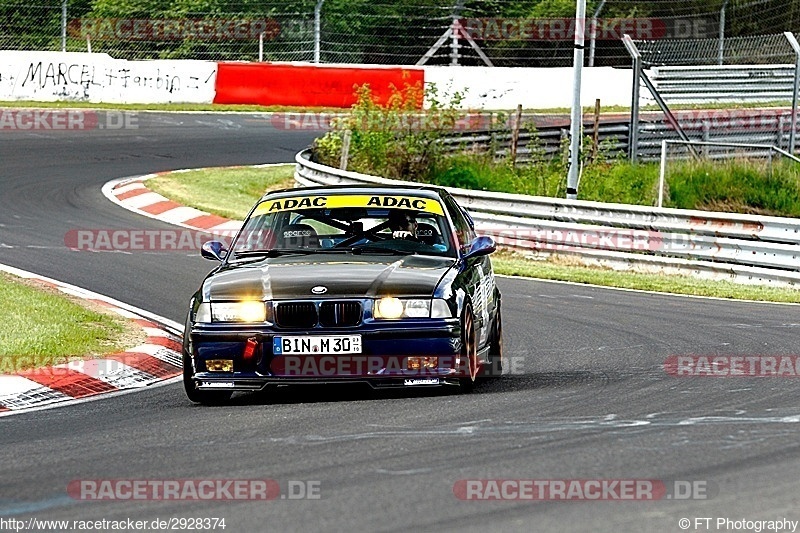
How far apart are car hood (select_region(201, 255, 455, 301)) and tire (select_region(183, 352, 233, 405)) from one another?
44 cm

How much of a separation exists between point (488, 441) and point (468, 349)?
1.97 meters

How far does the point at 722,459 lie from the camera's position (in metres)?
6.40

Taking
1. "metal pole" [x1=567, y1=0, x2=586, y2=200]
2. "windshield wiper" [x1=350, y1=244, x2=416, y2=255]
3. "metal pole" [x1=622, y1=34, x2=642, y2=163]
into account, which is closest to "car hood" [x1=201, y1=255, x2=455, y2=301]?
"windshield wiper" [x1=350, y1=244, x2=416, y2=255]

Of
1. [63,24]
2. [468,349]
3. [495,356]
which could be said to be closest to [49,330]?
[495,356]

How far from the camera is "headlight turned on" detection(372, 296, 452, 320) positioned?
880 centimetres

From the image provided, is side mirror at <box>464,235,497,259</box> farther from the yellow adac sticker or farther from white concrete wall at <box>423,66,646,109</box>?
white concrete wall at <box>423,66,646,109</box>

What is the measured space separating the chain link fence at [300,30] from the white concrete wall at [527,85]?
0.52 m

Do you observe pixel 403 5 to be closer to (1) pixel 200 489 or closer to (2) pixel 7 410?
(2) pixel 7 410

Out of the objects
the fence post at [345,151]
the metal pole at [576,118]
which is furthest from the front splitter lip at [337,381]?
the fence post at [345,151]

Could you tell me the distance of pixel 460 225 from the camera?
10.6 m

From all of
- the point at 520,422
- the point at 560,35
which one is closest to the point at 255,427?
the point at 520,422

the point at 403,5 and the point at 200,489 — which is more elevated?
the point at 403,5

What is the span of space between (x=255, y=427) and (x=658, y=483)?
2.60 m

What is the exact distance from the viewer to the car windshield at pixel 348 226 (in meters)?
9.98
